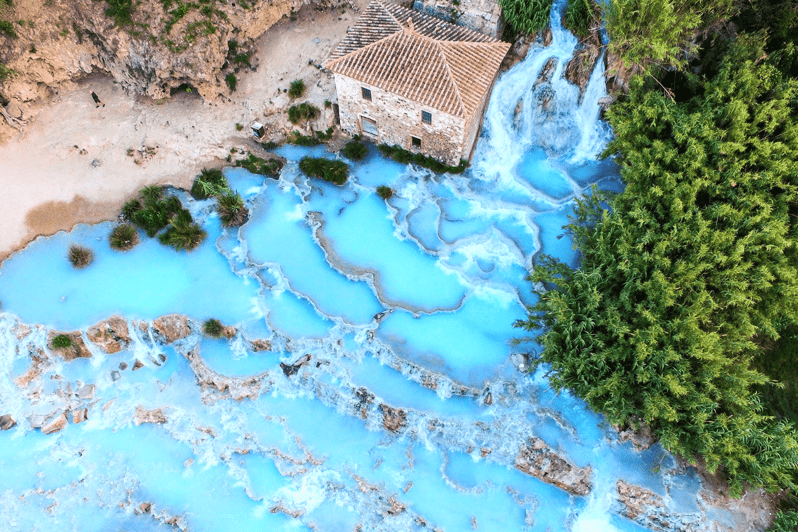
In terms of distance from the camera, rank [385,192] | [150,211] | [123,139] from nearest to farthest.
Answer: [150,211]
[385,192]
[123,139]

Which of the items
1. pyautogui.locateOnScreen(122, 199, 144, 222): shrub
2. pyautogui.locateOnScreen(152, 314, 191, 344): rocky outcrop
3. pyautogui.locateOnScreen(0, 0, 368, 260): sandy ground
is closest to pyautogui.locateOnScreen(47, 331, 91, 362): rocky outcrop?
pyautogui.locateOnScreen(152, 314, 191, 344): rocky outcrop

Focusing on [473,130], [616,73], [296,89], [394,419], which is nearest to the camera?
[394,419]

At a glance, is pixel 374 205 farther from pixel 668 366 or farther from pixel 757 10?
pixel 757 10

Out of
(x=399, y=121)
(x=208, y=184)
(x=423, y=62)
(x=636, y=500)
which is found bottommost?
(x=636, y=500)

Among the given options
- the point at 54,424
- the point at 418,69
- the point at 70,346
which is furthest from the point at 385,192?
the point at 54,424

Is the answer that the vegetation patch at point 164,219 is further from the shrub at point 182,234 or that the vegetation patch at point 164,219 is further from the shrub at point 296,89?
the shrub at point 296,89

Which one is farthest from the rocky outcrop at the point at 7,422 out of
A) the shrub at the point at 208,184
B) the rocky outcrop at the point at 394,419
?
the rocky outcrop at the point at 394,419

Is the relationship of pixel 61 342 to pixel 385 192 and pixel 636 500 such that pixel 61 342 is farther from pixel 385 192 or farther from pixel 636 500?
pixel 636 500
